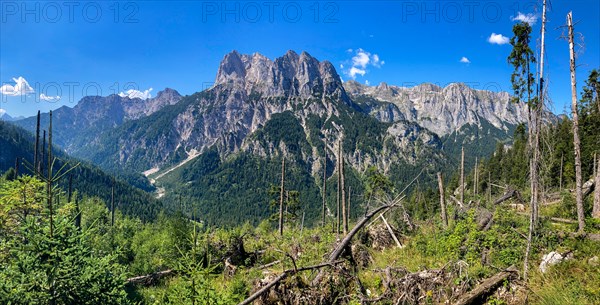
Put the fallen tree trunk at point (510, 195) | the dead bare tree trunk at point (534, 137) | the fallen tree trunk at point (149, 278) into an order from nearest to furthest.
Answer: the dead bare tree trunk at point (534, 137)
the fallen tree trunk at point (149, 278)
the fallen tree trunk at point (510, 195)

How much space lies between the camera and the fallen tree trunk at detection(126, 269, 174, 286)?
1631 cm

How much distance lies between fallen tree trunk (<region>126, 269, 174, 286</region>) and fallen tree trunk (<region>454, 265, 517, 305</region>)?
15639mm

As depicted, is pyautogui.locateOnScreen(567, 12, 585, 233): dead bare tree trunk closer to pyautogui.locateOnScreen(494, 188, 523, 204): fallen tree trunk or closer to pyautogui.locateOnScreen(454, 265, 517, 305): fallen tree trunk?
pyautogui.locateOnScreen(454, 265, 517, 305): fallen tree trunk

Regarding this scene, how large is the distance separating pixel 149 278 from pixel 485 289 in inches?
642

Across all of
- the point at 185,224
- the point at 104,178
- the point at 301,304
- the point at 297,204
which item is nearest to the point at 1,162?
the point at 104,178

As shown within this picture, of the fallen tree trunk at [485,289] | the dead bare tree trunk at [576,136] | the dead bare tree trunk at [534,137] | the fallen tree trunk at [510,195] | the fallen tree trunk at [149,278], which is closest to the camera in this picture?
the fallen tree trunk at [485,289]

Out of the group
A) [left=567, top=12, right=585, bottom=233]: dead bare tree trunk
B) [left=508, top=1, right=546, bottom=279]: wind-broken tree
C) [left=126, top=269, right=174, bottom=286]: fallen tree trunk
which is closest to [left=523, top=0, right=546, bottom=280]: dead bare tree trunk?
[left=508, top=1, right=546, bottom=279]: wind-broken tree

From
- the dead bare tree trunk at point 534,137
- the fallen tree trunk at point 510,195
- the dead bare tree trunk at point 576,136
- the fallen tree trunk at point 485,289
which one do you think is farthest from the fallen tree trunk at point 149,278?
the fallen tree trunk at point 510,195

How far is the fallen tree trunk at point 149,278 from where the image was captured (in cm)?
1631

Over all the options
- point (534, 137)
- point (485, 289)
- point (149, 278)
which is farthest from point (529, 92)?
point (149, 278)

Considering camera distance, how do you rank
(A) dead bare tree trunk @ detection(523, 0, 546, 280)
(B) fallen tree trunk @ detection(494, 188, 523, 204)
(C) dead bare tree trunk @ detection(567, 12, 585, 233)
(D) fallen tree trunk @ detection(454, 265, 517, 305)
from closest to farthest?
1. (D) fallen tree trunk @ detection(454, 265, 517, 305)
2. (A) dead bare tree trunk @ detection(523, 0, 546, 280)
3. (C) dead bare tree trunk @ detection(567, 12, 585, 233)
4. (B) fallen tree trunk @ detection(494, 188, 523, 204)

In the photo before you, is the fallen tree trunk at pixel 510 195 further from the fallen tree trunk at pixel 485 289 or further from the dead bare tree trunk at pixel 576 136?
the fallen tree trunk at pixel 485 289

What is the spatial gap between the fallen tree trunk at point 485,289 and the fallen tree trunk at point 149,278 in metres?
15.6

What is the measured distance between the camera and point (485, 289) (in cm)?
740
